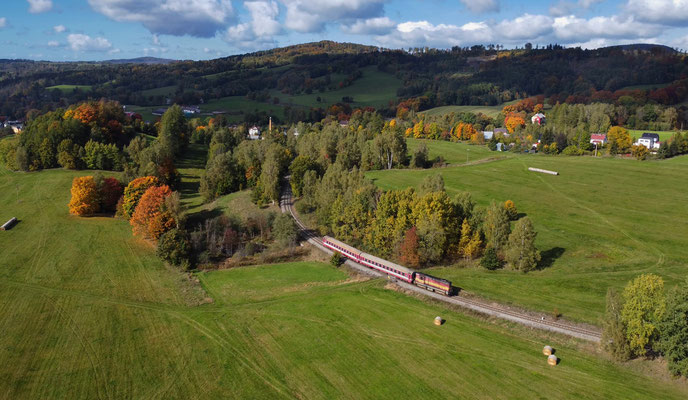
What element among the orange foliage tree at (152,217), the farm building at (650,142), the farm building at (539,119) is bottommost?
the orange foliage tree at (152,217)

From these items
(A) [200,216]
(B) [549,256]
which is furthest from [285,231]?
(B) [549,256]

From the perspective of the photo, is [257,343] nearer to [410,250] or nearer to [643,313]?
[410,250]

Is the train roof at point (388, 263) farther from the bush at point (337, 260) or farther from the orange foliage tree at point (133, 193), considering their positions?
the orange foliage tree at point (133, 193)

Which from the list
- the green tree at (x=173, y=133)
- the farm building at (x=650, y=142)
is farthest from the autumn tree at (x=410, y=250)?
the farm building at (x=650, y=142)

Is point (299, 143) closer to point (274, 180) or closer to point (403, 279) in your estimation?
point (274, 180)

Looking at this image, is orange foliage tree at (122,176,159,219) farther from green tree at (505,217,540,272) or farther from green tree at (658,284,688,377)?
green tree at (658,284,688,377)

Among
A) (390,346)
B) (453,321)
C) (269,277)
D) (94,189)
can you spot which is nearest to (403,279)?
(453,321)

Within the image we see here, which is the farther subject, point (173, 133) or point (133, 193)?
point (173, 133)
